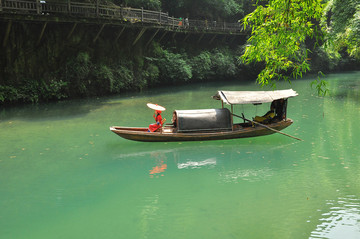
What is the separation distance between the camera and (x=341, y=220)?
6824 millimetres

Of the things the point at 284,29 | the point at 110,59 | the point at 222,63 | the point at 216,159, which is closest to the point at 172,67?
the point at 110,59

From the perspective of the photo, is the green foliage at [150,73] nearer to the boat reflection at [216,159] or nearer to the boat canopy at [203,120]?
the boat canopy at [203,120]

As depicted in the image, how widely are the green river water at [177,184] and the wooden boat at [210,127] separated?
→ 33 centimetres

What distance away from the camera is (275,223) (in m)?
6.75

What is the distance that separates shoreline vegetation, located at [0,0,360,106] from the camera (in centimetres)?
2023

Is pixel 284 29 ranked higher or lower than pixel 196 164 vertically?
higher

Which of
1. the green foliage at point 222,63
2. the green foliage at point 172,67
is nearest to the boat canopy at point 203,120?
the green foliage at point 172,67

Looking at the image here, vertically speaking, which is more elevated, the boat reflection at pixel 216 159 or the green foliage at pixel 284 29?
the green foliage at pixel 284 29

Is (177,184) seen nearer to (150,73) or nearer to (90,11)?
(90,11)

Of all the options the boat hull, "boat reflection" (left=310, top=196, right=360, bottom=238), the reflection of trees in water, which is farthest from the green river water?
the reflection of trees in water

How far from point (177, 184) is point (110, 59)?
60.0 ft

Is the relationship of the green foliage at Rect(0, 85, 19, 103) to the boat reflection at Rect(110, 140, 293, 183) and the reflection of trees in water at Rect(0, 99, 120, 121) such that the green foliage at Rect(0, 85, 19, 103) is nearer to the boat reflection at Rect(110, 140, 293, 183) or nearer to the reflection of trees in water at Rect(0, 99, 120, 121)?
A: the reflection of trees in water at Rect(0, 99, 120, 121)

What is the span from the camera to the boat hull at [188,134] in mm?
11711

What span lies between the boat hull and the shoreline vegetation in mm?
2534
